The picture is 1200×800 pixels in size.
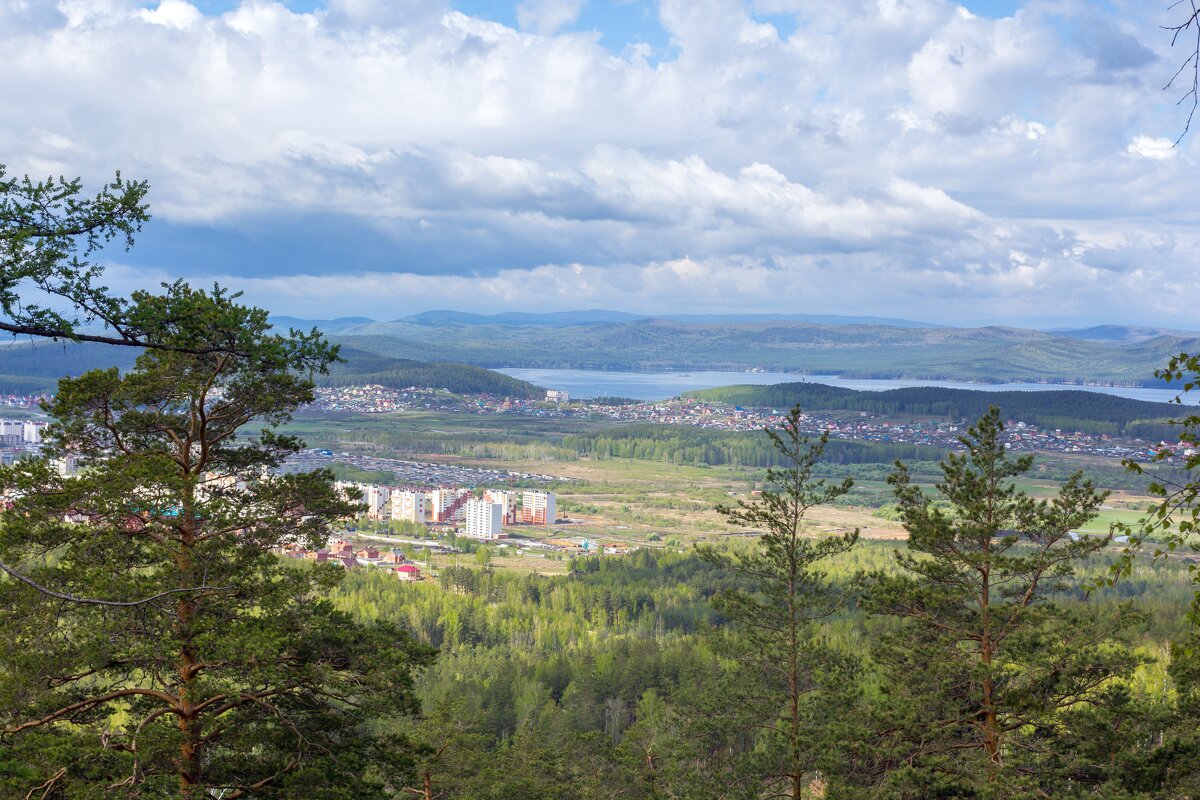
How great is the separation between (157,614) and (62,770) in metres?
1.24

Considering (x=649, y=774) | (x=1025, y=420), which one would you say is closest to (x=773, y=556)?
(x=649, y=774)

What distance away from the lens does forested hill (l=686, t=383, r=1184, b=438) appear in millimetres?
103188

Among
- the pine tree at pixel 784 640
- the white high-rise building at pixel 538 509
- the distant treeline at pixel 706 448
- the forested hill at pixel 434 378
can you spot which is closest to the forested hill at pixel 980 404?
the distant treeline at pixel 706 448

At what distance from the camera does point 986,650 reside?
9.91m

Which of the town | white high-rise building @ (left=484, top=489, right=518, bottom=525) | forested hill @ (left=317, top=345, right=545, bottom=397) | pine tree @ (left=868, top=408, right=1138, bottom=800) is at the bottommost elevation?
white high-rise building @ (left=484, top=489, right=518, bottom=525)

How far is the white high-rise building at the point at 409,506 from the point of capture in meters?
71.4

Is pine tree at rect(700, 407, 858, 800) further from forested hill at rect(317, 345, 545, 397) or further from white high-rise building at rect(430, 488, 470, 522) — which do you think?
forested hill at rect(317, 345, 545, 397)

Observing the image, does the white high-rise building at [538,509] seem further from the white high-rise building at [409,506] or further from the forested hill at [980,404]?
the forested hill at [980,404]

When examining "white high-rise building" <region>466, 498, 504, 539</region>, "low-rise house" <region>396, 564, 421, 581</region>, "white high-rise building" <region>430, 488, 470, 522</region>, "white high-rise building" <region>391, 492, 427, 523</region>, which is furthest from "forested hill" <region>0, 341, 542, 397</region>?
"low-rise house" <region>396, 564, 421, 581</region>

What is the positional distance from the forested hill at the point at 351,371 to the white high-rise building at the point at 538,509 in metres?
71.7

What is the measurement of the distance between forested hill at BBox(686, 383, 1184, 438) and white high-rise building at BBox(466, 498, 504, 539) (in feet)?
146

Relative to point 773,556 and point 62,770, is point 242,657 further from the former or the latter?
point 773,556

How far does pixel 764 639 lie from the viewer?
11.4 m

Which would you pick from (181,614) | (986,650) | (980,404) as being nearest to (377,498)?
(986,650)
